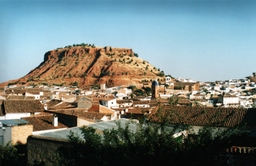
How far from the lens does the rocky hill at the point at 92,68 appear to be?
113537mm

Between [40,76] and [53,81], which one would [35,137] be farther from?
[40,76]

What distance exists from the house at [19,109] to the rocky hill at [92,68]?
79160mm

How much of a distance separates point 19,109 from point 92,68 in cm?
9782

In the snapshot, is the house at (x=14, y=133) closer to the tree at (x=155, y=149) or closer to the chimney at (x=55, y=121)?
the chimney at (x=55, y=121)

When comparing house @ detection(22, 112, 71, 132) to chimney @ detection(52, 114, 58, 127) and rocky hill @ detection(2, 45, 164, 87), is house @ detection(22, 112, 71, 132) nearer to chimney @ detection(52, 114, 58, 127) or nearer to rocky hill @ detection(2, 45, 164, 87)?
chimney @ detection(52, 114, 58, 127)

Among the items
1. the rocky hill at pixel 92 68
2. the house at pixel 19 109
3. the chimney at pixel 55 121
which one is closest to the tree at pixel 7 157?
the chimney at pixel 55 121

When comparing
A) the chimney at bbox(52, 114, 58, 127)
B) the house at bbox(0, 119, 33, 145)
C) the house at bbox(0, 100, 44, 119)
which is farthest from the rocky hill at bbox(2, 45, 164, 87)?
the house at bbox(0, 119, 33, 145)

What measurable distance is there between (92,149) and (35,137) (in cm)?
576

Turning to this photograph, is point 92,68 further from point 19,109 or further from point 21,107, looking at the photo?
point 19,109

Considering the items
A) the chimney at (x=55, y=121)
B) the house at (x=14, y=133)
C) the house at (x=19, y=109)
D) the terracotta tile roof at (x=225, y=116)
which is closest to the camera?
the house at (x=14, y=133)

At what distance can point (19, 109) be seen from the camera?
2614 cm

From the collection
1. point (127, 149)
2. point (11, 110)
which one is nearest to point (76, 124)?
point (11, 110)

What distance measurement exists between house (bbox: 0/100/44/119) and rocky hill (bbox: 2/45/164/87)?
79.2 meters

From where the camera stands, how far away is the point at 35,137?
523 inches
